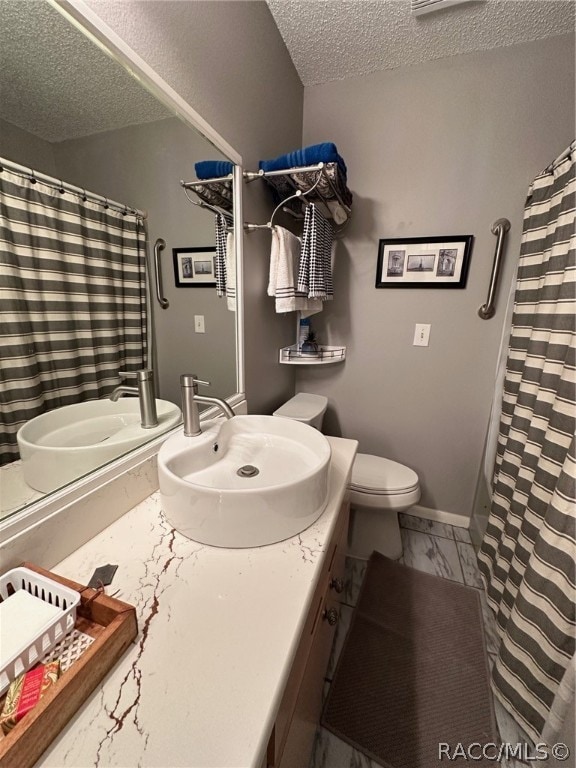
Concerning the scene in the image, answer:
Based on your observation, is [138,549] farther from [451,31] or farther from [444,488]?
[451,31]

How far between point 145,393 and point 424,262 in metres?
1.53

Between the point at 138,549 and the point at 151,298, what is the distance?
654mm

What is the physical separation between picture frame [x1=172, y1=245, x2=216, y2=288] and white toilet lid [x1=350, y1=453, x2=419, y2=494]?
1098 millimetres

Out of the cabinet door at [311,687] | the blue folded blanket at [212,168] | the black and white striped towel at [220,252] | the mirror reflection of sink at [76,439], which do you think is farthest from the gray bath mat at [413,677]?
the blue folded blanket at [212,168]

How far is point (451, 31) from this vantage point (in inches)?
51.2

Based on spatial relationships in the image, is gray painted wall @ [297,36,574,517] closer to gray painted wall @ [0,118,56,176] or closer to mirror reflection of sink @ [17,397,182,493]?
mirror reflection of sink @ [17,397,182,493]

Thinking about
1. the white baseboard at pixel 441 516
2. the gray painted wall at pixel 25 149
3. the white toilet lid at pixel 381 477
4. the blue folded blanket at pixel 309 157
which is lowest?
the white baseboard at pixel 441 516

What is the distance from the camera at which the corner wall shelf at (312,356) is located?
1.72m

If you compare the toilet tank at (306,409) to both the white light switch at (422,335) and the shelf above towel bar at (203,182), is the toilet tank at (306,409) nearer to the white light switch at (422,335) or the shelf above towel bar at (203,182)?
the white light switch at (422,335)

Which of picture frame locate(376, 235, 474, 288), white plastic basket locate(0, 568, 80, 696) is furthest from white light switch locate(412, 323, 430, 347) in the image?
white plastic basket locate(0, 568, 80, 696)

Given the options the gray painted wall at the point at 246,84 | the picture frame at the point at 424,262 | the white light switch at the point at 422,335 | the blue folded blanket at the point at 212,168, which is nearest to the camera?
the gray painted wall at the point at 246,84

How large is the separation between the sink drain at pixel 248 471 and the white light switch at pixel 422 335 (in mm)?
1258

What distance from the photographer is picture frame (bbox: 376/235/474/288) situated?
5.11 ft

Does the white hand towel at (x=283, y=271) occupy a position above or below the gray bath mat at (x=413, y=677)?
above
